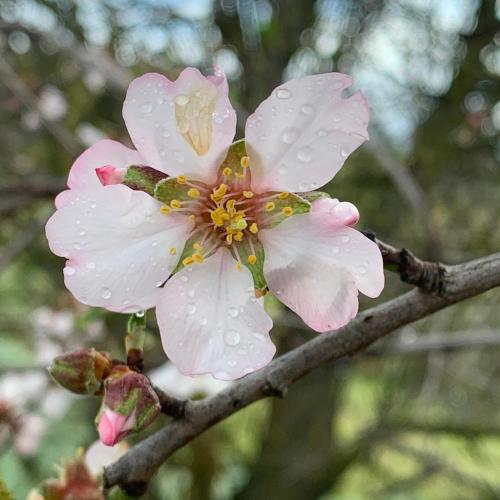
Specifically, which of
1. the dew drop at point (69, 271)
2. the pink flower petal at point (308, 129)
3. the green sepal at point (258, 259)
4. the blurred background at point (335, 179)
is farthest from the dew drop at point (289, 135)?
the blurred background at point (335, 179)

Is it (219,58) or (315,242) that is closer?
(315,242)

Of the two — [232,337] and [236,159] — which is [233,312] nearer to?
[232,337]

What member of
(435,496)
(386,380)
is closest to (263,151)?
(386,380)

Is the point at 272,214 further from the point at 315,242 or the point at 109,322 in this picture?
the point at 109,322

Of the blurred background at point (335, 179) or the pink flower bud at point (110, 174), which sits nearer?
the pink flower bud at point (110, 174)

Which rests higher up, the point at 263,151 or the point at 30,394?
the point at 263,151

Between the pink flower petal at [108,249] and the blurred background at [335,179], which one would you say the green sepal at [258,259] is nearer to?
the pink flower petal at [108,249]

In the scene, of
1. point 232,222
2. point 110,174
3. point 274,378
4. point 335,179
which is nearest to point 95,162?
point 110,174
